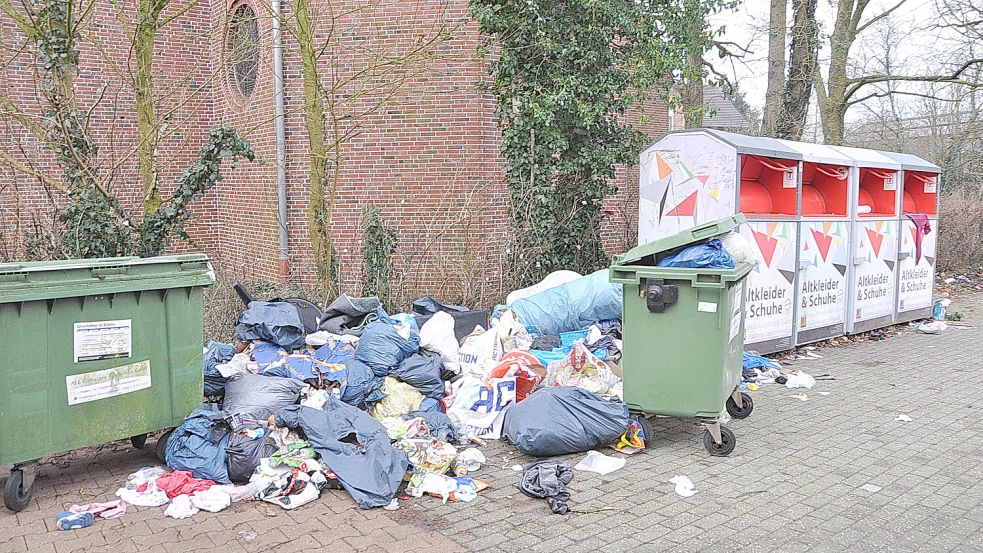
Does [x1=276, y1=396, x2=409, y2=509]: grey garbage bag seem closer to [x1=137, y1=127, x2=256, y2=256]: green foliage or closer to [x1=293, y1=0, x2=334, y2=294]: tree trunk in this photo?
[x1=137, y1=127, x2=256, y2=256]: green foliage

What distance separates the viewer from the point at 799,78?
45.9ft

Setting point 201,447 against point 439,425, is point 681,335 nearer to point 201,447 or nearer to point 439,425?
point 439,425

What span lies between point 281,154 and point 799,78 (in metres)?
9.38

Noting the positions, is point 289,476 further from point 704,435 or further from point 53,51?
point 53,51

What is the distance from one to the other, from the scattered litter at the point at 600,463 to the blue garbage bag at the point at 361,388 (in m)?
1.59

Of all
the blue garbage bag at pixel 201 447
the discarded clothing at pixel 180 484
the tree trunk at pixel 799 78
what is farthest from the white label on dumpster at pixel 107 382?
the tree trunk at pixel 799 78

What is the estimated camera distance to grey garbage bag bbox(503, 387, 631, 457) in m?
5.11

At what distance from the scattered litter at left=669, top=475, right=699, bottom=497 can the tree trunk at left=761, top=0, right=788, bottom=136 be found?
1097 cm

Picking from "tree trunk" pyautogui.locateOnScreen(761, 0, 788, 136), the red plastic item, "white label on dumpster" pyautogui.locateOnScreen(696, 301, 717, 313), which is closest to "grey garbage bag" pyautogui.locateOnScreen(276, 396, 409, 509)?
"white label on dumpster" pyautogui.locateOnScreen(696, 301, 717, 313)

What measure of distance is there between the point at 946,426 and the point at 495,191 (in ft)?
22.1

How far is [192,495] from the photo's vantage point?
14.5 feet

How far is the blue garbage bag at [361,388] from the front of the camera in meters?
5.57

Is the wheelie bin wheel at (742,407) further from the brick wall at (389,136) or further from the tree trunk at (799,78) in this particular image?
the tree trunk at (799,78)

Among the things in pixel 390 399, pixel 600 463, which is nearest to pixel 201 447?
pixel 390 399
